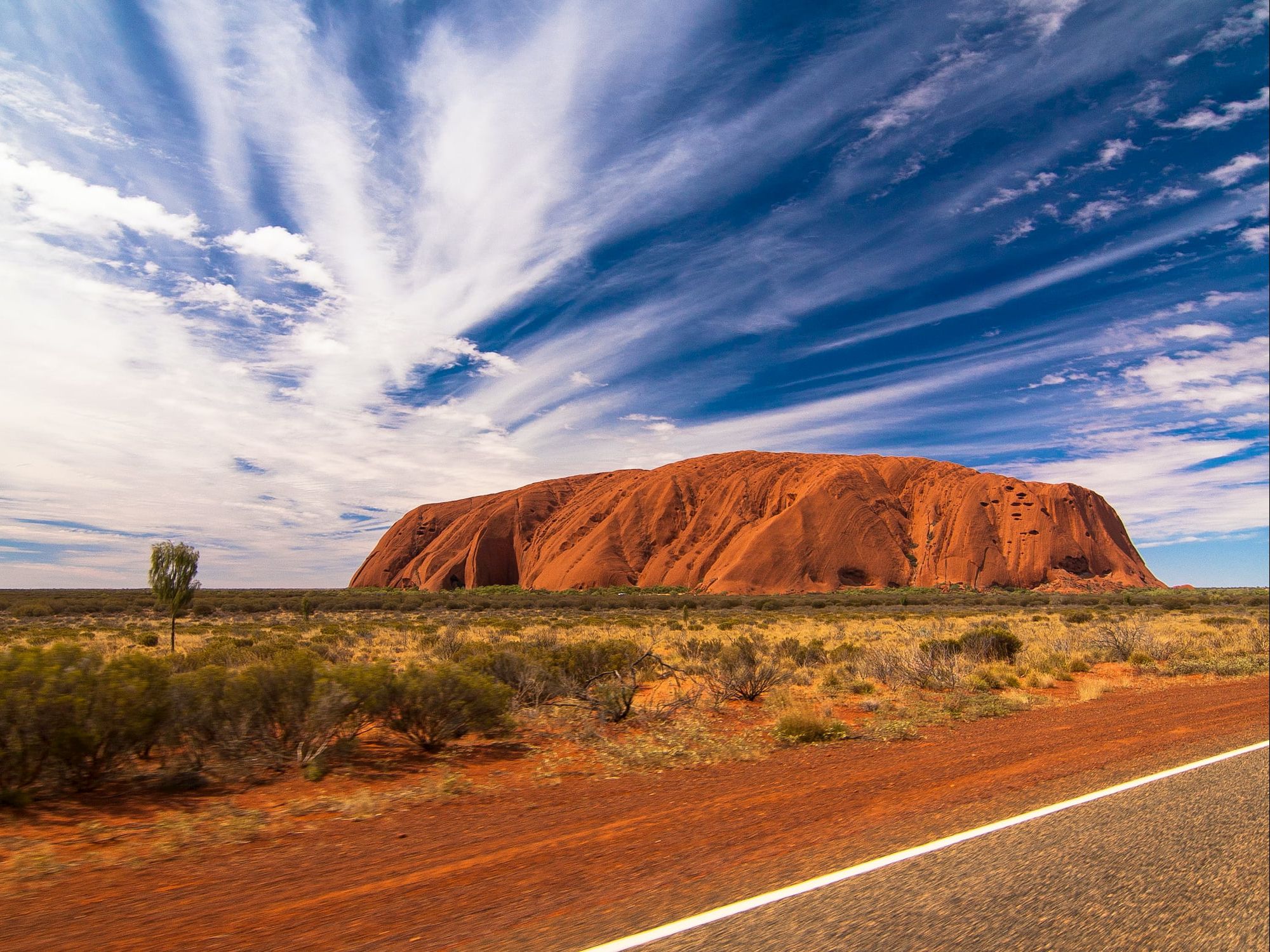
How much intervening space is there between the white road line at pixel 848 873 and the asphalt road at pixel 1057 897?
0.07 meters

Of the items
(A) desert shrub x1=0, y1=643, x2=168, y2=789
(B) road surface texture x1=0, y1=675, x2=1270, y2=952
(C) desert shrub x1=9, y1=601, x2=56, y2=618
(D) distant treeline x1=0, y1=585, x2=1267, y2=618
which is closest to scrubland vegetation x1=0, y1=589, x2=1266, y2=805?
(A) desert shrub x1=0, y1=643, x2=168, y2=789

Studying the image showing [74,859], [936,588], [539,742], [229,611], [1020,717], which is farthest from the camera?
[936,588]

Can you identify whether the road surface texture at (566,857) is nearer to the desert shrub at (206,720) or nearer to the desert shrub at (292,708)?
the desert shrub at (292,708)

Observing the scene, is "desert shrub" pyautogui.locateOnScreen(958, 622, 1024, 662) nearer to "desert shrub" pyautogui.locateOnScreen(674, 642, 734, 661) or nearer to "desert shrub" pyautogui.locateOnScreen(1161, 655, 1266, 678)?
"desert shrub" pyautogui.locateOnScreen(1161, 655, 1266, 678)

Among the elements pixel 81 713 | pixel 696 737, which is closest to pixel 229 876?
pixel 81 713

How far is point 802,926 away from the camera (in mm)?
3785

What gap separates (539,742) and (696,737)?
2196 millimetres

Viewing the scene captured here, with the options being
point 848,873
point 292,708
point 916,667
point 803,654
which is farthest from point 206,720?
point 803,654

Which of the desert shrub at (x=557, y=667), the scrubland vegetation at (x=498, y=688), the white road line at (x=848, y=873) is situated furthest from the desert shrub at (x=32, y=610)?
the white road line at (x=848, y=873)

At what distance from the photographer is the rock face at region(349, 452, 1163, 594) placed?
79500 mm

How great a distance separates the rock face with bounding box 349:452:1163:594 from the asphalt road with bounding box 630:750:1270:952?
2736 inches

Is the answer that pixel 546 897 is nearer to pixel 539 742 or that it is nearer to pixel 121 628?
pixel 539 742

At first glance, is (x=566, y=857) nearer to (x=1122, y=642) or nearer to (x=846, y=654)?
(x=846, y=654)

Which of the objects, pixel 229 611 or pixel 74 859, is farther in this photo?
pixel 229 611
